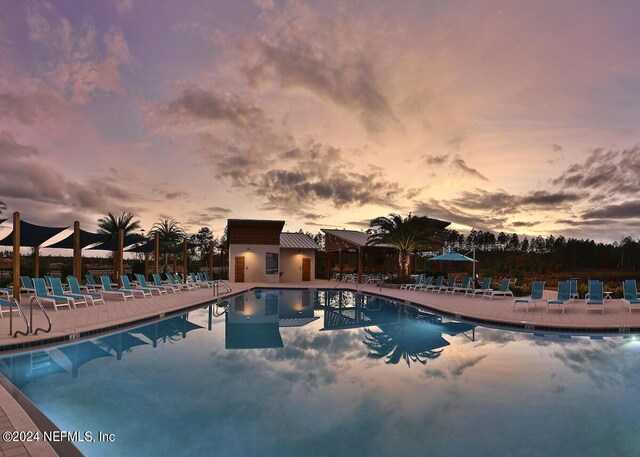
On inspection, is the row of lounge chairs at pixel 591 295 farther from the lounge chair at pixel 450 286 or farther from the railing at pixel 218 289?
the railing at pixel 218 289

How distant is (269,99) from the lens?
16750 millimetres

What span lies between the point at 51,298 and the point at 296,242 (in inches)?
689

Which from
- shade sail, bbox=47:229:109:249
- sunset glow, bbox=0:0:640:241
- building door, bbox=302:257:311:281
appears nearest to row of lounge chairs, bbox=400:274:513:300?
sunset glow, bbox=0:0:640:241

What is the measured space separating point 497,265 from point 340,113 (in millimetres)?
25328

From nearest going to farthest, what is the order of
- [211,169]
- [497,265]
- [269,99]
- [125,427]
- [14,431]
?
[14,431] → [125,427] → [269,99] → [211,169] → [497,265]

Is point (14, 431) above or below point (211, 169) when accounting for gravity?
below

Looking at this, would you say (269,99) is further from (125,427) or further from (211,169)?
(125,427)

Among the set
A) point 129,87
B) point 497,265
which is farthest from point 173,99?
point 497,265

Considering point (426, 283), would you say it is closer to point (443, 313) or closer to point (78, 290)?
point (443, 313)

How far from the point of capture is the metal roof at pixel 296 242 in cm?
2717

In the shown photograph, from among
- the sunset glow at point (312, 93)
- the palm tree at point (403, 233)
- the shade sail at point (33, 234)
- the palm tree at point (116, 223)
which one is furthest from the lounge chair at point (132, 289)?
the palm tree at point (403, 233)

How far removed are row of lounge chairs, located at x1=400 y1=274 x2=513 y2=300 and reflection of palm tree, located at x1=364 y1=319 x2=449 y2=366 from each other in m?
5.82

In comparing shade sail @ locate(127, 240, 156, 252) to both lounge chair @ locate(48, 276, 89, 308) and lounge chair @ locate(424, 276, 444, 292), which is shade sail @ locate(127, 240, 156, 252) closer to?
lounge chair @ locate(48, 276, 89, 308)

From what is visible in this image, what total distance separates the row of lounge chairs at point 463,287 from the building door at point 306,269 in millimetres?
8204
